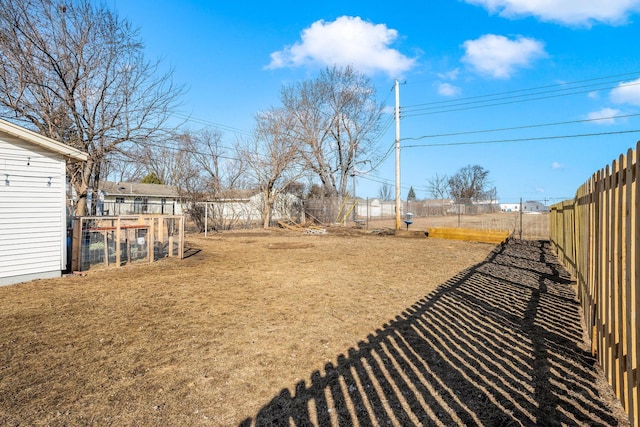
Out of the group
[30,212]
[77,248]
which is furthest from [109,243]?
[30,212]

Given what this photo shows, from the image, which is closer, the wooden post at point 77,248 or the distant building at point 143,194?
the wooden post at point 77,248

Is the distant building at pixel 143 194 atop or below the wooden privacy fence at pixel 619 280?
atop

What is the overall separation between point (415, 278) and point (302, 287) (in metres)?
2.51

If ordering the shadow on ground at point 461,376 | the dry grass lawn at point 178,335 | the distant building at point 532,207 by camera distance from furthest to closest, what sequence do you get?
1. the distant building at point 532,207
2. the dry grass lawn at point 178,335
3. the shadow on ground at point 461,376

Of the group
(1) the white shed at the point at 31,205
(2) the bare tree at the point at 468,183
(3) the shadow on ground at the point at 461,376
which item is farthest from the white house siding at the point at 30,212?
(2) the bare tree at the point at 468,183

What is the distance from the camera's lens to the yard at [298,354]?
2.55m

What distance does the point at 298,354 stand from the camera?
3.54 metres

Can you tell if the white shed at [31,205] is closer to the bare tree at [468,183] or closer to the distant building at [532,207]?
the distant building at [532,207]

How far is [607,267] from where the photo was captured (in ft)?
9.11

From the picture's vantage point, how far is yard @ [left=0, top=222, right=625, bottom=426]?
2.55 metres

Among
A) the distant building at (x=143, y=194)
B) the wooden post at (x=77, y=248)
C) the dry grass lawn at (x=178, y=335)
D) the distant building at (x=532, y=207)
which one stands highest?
the distant building at (x=143, y=194)

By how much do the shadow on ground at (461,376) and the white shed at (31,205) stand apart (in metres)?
7.15

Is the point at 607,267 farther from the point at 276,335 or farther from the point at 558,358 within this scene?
the point at 276,335

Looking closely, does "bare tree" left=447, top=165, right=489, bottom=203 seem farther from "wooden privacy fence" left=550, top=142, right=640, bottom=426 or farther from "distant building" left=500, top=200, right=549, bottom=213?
"wooden privacy fence" left=550, top=142, right=640, bottom=426
